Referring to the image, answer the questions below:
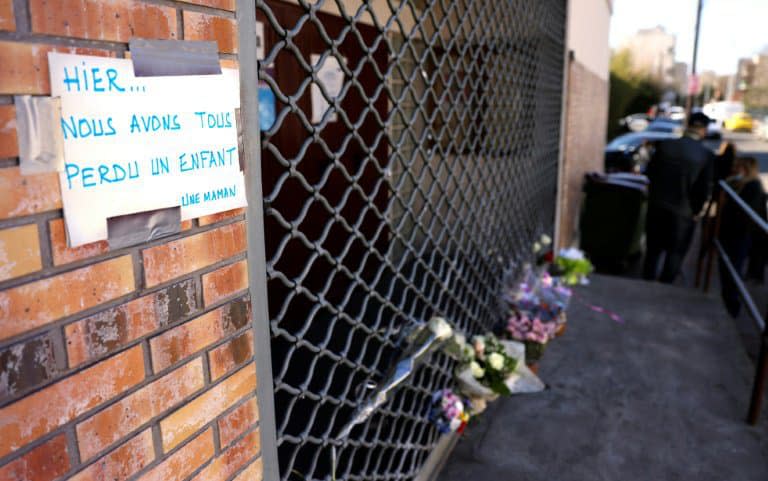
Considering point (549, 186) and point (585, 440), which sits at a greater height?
point (549, 186)

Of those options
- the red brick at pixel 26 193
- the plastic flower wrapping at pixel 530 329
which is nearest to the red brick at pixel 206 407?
the red brick at pixel 26 193

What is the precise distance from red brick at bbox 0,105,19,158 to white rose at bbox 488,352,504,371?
2624 millimetres

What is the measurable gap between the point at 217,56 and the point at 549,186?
16.1 feet

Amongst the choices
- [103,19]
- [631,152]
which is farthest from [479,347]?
[631,152]

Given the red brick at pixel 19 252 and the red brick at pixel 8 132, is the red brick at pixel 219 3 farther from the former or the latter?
the red brick at pixel 19 252

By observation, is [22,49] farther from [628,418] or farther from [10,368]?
[628,418]

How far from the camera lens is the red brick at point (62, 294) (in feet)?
3.36

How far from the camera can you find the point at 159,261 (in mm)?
1295

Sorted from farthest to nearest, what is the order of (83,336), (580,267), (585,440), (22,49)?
(580,267) → (585,440) → (83,336) → (22,49)

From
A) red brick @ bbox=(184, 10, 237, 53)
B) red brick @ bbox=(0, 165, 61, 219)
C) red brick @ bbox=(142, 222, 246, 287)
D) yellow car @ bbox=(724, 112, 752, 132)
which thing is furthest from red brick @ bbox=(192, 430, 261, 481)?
yellow car @ bbox=(724, 112, 752, 132)

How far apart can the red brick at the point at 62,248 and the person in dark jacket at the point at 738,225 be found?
593cm

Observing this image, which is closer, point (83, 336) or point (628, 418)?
point (83, 336)

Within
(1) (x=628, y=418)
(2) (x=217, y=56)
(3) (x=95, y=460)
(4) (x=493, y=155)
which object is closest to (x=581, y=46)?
(4) (x=493, y=155)

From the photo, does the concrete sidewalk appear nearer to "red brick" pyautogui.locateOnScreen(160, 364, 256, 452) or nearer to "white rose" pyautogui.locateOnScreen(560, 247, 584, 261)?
"white rose" pyautogui.locateOnScreen(560, 247, 584, 261)
